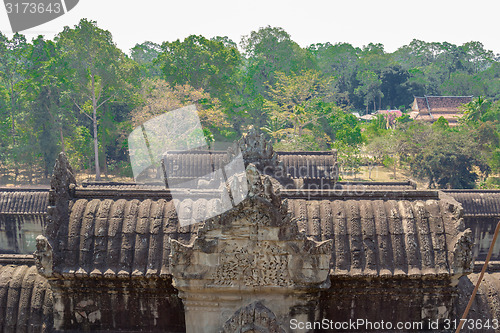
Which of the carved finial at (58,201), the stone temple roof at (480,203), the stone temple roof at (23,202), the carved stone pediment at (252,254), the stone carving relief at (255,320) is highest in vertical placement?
the carved finial at (58,201)

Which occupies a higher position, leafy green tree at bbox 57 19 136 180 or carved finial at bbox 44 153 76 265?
leafy green tree at bbox 57 19 136 180

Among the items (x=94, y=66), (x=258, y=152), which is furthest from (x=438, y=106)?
(x=258, y=152)

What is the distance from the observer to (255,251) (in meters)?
6.68

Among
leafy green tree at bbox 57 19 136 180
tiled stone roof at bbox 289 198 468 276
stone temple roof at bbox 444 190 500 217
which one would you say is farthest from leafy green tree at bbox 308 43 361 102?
tiled stone roof at bbox 289 198 468 276

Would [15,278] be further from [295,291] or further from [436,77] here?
[436,77]

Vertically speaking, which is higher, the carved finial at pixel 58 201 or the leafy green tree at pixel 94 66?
the leafy green tree at pixel 94 66

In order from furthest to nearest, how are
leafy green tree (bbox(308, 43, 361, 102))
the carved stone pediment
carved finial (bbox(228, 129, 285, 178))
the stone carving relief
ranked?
leafy green tree (bbox(308, 43, 361, 102))
carved finial (bbox(228, 129, 285, 178))
the stone carving relief
the carved stone pediment

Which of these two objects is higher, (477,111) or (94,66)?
(94,66)

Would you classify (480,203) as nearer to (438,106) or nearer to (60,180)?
(60,180)

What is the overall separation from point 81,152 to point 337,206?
3082 centimetres

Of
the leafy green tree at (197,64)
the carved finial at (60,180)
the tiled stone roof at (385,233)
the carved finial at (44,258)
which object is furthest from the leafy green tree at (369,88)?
the carved finial at (44,258)

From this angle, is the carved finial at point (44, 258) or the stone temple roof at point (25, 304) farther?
the stone temple roof at point (25, 304)

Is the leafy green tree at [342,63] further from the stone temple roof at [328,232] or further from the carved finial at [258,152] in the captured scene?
the stone temple roof at [328,232]

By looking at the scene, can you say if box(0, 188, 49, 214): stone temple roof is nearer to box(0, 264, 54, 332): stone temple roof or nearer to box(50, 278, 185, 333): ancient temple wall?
box(0, 264, 54, 332): stone temple roof
